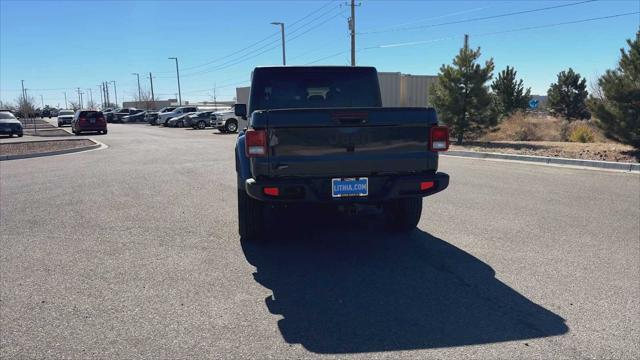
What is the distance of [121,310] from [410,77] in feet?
81.3

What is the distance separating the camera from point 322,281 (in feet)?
13.6

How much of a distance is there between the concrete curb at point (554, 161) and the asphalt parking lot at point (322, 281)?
3794mm

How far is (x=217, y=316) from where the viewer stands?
11.4 feet

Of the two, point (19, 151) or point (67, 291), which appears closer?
point (67, 291)

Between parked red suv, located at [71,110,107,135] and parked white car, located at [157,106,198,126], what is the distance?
456 inches

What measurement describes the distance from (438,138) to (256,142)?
1.77m

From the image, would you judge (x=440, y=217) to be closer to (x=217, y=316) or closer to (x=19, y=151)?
(x=217, y=316)

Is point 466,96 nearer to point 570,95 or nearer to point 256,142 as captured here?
point 256,142

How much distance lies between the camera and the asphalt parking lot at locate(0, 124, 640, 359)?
3.10m

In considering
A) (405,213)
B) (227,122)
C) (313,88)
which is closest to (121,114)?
(227,122)

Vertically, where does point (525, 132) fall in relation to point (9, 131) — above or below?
below

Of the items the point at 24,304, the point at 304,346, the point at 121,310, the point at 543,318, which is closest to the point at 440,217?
the point at 543,318

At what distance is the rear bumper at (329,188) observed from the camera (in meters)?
4.22

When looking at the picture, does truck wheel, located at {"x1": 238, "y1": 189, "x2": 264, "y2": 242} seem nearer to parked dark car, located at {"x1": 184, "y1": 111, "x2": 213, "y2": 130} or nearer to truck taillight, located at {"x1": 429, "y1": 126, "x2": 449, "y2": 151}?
truck taillight, located at {"x1": 429, "y1": 126, "x2": 449, "y2": 151}
